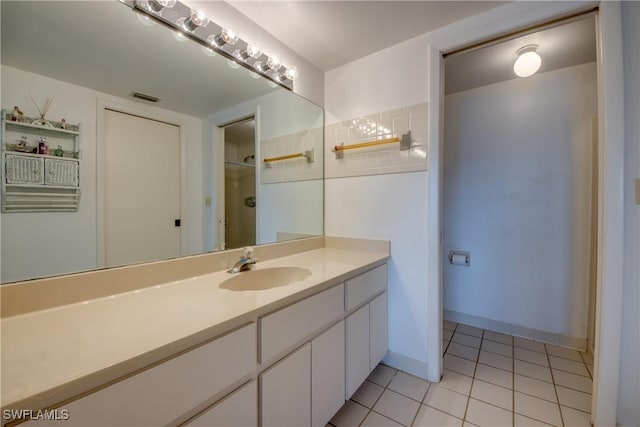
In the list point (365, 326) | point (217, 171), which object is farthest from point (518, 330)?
point (217, 171)

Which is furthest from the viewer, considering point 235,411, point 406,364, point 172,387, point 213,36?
→ point 406,364

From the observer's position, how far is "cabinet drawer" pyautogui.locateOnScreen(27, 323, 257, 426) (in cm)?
53

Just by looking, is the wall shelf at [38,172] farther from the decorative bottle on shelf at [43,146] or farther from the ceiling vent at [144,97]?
the ceiling vent at [144,97]

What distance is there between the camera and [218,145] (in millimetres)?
1443

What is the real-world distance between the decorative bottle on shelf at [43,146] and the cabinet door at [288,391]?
1.08 metres

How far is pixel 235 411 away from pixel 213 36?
1.63 meters

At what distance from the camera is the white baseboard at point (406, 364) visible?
5.40 ft

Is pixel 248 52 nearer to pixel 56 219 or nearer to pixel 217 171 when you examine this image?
pixel 217 171

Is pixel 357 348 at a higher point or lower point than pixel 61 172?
lower

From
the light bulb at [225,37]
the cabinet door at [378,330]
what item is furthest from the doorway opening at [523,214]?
the light bulb at [225,37]

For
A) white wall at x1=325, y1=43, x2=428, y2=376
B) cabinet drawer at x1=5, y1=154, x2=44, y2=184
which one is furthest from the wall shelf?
white wall at x1=325, y1=43, x2=428, y2=376

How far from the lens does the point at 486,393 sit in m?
1.50

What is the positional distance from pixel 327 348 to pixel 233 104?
142 centimetres

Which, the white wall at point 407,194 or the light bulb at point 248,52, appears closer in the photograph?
the light bulb at point 248,52
